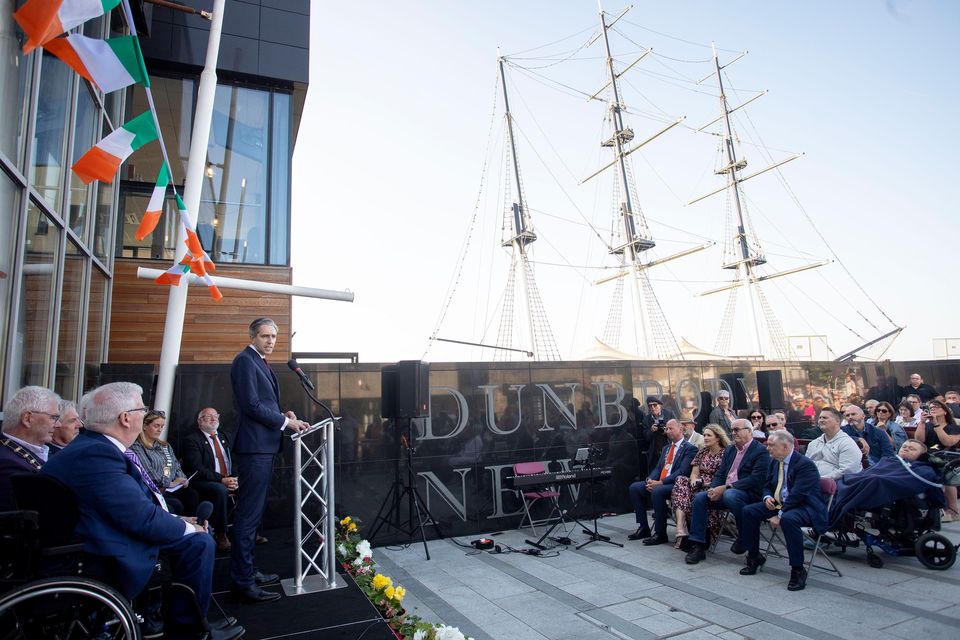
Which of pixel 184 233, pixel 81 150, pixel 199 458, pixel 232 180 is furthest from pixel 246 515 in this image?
pixel 232 180

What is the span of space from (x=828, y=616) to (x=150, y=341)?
904 cm

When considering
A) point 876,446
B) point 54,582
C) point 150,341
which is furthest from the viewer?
point 150,341

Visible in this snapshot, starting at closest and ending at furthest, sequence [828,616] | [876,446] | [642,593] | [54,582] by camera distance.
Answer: [54,582]
[828,616]
[642,593]
[876,446]

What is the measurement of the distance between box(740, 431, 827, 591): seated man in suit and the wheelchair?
2.11 feet

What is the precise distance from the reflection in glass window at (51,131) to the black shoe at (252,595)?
12.0 ft

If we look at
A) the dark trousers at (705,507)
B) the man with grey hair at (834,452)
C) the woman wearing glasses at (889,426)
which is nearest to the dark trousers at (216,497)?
the dark trousers at (705,507)

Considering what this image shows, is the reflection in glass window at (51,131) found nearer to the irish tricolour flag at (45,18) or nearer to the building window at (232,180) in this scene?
the irish tricolour flag at (45,18)

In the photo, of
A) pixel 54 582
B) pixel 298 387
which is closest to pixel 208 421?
pixel 298 387

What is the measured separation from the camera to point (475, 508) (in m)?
7.50

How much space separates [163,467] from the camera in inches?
205

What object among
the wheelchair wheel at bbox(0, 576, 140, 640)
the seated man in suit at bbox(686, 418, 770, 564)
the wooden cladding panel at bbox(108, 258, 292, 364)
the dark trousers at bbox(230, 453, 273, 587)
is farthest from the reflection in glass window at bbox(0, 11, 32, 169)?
the seated man in suit at bbox(686, 418, 770, 564)

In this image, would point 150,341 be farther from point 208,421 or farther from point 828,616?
point 828,616

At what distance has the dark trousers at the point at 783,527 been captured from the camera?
4.80 m

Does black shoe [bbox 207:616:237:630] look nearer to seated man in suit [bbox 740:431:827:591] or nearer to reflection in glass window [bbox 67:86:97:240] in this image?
seated man in suit [bbox 740:431:827:591]
